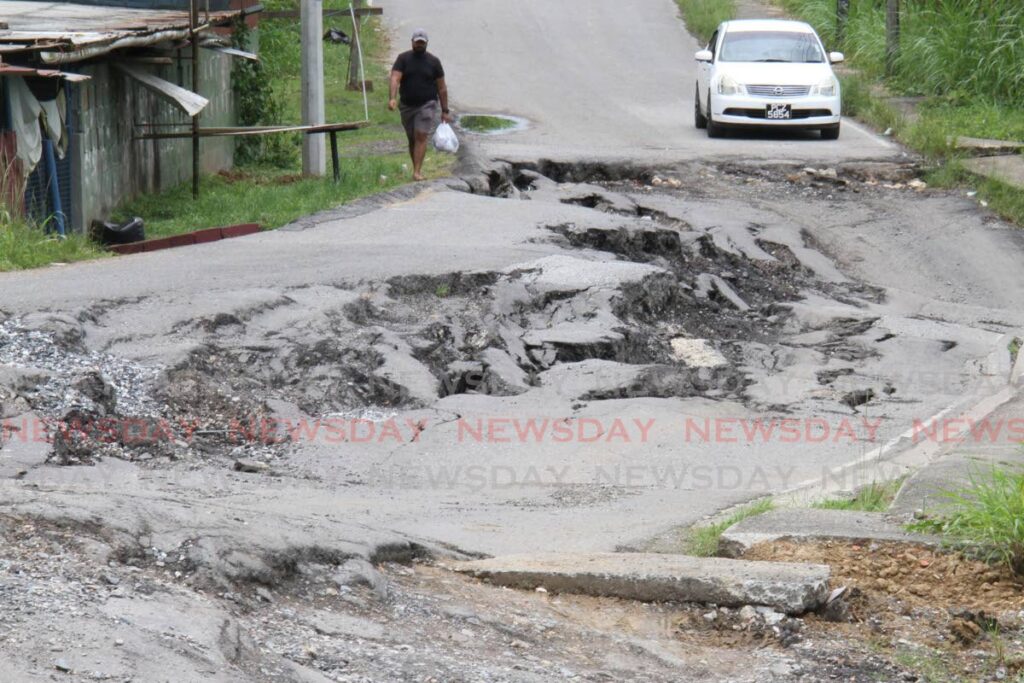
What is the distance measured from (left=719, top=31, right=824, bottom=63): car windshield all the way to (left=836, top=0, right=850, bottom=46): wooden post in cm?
757

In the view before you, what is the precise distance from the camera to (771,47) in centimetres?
2069

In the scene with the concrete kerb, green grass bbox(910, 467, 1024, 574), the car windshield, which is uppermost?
the car windshield

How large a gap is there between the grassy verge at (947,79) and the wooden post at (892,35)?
144 mm

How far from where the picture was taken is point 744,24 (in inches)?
838

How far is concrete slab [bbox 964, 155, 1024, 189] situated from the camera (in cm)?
1669

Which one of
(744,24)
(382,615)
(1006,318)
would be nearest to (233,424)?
(382,615)

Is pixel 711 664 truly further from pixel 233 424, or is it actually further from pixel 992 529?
pixel 233 424

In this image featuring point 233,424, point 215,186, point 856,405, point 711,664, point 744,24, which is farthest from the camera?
point 744,24

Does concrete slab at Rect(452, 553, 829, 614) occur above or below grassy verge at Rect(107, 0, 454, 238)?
below

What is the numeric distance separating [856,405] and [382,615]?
532cm

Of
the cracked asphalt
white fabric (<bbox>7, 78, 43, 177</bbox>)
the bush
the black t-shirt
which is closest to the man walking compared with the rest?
the black t-shirt

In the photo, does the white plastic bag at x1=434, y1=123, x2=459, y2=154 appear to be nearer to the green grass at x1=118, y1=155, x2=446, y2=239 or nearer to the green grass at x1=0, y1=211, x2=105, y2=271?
the green grass at x1=118, y1=155, x2=446, y2=239

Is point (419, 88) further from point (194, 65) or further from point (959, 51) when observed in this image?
point (959, 51)

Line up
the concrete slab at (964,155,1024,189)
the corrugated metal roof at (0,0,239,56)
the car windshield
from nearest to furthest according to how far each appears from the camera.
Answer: the corrugated metal roof at (0,0,239,56) < the concrete slab at (964,155,1024,189) < the car windshield
